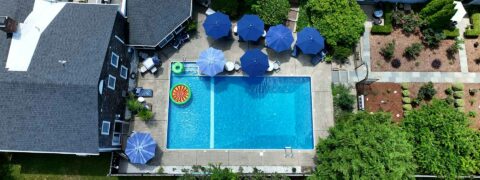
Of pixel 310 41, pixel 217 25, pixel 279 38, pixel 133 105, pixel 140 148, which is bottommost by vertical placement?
pixel 140 148

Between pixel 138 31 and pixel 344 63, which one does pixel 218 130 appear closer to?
pixel 138 31

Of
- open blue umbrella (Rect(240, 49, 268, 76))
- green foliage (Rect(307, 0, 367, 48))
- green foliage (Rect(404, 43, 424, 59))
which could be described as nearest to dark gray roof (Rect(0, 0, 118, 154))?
open blue umbrella (Rect(240, 49, 268, 76))

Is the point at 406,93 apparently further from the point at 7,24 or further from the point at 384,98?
the point at 7,24

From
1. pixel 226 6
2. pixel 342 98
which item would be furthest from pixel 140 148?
pixel 342 98

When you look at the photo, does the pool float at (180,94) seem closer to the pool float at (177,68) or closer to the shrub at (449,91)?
the pool float at (177,68)

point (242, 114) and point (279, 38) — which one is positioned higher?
point (279, 38)

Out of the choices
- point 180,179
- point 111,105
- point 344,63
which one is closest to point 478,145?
point 344,63
